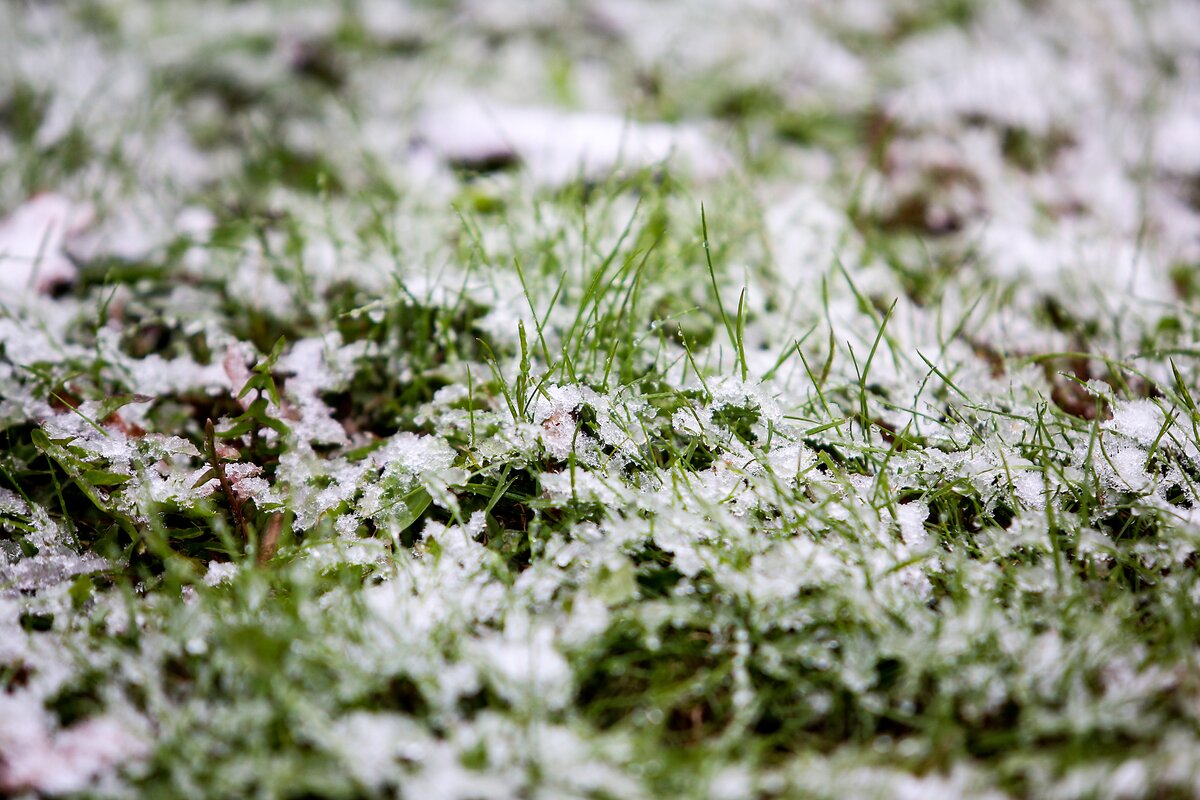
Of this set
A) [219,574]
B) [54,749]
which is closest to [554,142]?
[219,574]

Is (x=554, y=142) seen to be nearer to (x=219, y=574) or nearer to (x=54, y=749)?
(x=219, y=574)

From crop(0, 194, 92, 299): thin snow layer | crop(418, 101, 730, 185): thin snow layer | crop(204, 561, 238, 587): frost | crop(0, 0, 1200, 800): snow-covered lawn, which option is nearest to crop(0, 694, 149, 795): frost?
crop(0, 0, 1200, 800): snow-covered lawn

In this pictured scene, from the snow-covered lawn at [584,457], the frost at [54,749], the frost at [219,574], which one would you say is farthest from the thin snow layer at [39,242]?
the frost at [54,749]

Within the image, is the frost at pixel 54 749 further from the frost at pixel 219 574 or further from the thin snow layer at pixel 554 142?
the thin snow layer at pixel 554 142

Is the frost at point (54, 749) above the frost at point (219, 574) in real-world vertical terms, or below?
below

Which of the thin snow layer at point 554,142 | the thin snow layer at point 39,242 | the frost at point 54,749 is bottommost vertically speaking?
the frost at point 54,749

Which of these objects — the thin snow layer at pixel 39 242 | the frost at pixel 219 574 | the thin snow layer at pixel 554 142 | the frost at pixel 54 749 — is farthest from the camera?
the thin snow layer at pixel 554 142

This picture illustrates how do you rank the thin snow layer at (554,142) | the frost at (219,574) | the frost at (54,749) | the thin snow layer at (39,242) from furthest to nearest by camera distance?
the thin snow layer at (554,142)
the thin snow layer at (39,242)
the frost at (219,574)
the frost at (54,749)
